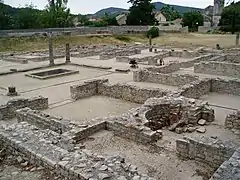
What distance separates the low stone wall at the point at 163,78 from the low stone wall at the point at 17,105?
6748 mm

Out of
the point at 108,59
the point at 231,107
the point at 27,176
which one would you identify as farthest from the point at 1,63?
the point at 27,176

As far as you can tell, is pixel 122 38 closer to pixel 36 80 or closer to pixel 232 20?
pixel 232 20

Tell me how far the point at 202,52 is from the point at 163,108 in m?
19.4

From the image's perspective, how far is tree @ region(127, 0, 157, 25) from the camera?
2311 inches

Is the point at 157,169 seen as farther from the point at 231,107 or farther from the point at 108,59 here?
the point at 108,59

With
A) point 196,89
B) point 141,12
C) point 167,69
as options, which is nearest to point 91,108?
point 196,89

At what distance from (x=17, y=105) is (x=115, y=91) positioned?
4762 mm

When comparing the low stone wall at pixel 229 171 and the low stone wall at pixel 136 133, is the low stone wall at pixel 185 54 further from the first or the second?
the low stone wall at pixel 229 171

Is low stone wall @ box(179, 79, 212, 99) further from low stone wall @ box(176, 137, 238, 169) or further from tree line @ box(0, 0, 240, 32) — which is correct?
tree line @ box(0, 0, 240, 32)

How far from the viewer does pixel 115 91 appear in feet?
46.1

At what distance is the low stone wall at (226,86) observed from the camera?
13.9 m

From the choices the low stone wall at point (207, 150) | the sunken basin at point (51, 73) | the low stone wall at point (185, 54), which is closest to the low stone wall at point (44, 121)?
the low stone wall at point (207, 150)

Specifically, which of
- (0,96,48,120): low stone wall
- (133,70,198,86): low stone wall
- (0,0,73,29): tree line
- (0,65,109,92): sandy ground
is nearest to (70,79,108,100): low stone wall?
(0,96,48,120): low stone wall

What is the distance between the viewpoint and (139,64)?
2341cm
